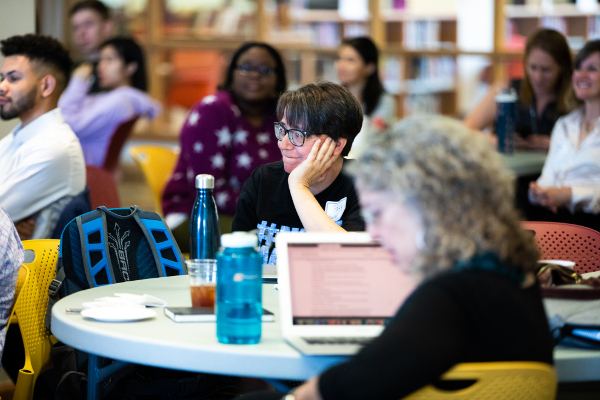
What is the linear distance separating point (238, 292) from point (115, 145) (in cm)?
365

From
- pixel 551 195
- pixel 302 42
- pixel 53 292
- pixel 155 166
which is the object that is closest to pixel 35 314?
pixel 53 292

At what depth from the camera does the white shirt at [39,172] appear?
2842 millimetres

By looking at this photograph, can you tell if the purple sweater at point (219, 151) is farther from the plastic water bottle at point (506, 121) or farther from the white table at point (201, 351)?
the white table at point (201, 351)

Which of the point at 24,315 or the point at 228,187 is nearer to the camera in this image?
the point at 24,315

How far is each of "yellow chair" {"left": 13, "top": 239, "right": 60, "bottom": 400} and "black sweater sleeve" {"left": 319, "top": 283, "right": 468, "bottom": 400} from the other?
47.0 inches

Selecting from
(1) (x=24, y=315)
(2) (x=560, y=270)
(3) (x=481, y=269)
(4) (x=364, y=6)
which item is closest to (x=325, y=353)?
(3) (x=481, y=269)

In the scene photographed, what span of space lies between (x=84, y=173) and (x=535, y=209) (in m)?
2.21

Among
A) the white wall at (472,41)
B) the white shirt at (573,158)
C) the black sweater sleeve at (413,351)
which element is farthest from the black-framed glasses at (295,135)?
the white wall at (472,41)

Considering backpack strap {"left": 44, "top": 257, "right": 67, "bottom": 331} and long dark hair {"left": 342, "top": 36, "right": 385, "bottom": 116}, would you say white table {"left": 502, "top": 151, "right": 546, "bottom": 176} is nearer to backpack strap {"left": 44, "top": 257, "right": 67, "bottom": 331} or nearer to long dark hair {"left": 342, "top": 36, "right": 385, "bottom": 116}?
long dark hair {"left": 342, "top": 36, "right": 385, "bottom": 116}

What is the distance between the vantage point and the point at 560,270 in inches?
59.7

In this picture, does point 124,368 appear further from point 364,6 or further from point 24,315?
point 364,6

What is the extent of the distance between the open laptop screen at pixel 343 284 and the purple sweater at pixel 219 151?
7.29 feet

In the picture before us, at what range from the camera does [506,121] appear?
3.95 m

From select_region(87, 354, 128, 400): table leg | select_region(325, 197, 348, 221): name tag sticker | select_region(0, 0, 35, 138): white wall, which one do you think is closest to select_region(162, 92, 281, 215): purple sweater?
select_region(0, 0, 35, 138): white wall
